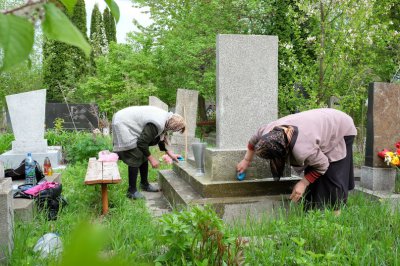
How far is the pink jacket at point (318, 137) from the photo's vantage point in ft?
12.0

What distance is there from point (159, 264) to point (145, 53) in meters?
18.0

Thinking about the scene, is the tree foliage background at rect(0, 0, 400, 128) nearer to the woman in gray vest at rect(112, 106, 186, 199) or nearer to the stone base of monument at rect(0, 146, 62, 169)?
the woman in gray vest at rect(112, 106, 186, 199)

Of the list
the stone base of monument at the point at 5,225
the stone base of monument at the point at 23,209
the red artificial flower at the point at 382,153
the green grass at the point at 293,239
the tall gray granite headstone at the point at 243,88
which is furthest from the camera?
the red artificial flower at the point at 382,153

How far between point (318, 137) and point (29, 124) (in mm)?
7237

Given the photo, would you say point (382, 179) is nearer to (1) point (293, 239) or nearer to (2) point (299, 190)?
(2) point (299, 190)

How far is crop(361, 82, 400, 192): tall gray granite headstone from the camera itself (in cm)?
508

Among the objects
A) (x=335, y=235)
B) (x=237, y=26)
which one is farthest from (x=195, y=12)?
(x=335, y=235)

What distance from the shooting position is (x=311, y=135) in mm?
3705

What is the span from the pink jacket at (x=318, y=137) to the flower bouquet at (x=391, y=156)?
122 cm

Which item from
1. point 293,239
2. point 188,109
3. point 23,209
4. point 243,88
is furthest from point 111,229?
point 188,109

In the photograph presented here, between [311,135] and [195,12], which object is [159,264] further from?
[195,12]

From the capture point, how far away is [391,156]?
16.3ft

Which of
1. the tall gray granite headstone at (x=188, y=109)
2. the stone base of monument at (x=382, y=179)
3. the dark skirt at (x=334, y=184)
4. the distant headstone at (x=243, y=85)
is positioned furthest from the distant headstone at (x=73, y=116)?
the dark skirt at (x=334, y=184)

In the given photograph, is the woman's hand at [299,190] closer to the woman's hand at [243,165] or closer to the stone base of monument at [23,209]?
the woman's hand at [243,165]
